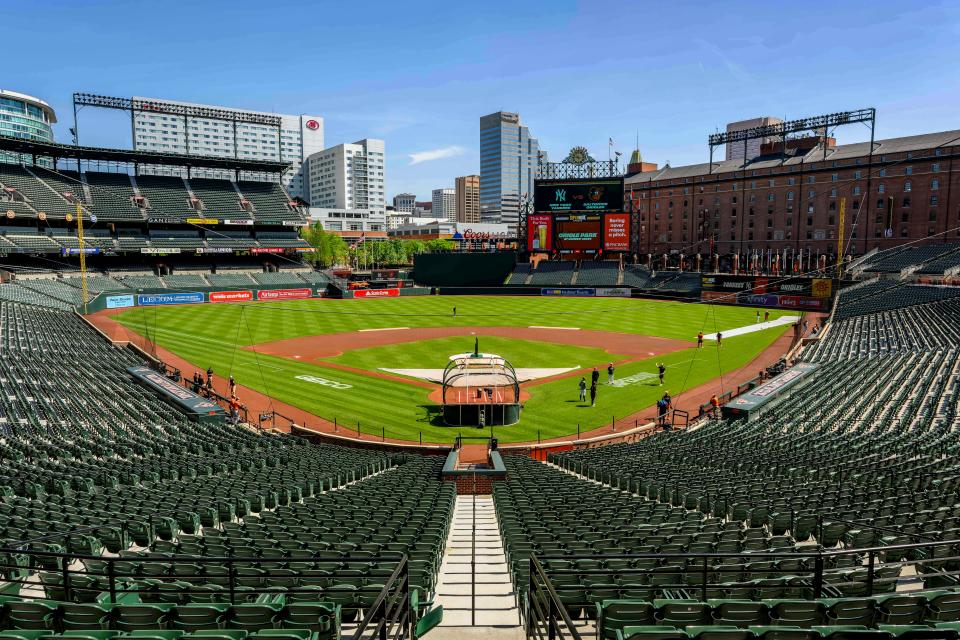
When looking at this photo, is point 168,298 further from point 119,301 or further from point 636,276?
point 636,276

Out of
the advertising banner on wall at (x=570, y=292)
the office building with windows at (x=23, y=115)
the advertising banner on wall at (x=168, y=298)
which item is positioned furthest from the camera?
the office building with windows at (x=23, y=115)

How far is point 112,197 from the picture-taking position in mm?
85438

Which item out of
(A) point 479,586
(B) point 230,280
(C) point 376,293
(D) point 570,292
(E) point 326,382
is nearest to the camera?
(A) point 479,586

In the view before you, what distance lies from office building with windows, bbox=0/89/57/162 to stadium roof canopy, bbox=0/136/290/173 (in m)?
71.6

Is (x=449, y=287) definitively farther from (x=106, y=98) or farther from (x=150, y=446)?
(x=150, y=446)

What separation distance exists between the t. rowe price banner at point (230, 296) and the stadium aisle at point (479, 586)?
75073 mm

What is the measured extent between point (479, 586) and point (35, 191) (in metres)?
93.9

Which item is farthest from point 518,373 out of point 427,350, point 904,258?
point 904,258

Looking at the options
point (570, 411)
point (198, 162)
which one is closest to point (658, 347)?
point (570, 411)

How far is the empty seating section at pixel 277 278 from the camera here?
87900 mm

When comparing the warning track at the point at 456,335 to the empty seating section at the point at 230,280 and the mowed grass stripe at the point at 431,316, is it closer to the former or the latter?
the mowed grass stripe at the point at 431,316

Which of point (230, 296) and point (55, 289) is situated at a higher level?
point (55, 289)

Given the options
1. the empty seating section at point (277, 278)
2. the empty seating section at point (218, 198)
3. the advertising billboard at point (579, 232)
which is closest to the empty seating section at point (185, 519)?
the empty seating section at point (277, 278)

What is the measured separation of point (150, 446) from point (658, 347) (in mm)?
38347
